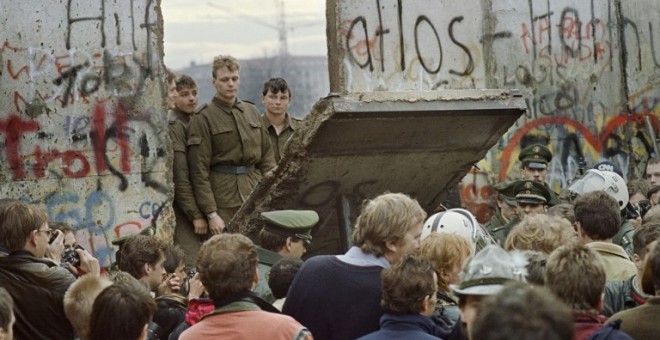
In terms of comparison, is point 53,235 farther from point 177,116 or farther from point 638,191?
point 638,191

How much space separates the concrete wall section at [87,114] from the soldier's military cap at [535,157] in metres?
3.20

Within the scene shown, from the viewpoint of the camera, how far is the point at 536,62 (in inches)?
579

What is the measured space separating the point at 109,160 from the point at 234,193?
1.16m

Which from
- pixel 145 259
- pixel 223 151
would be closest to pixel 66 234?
pixel 145 259

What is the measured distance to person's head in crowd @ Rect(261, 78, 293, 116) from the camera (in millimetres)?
12125

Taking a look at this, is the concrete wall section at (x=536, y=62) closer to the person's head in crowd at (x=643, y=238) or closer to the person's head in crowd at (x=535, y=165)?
the person's head in crowd at (x=535, y=165)

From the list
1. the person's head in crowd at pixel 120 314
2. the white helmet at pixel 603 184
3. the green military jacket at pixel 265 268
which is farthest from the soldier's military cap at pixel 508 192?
the person's head in crowd at pixel 120 314

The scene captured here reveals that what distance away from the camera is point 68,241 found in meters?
9.25

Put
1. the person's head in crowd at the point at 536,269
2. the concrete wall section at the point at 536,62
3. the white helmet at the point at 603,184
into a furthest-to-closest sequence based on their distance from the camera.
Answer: the concrete wall section at the point at 536,62 → the white helmet at the point at 603,184 → the person's head in crowd at the point at 536,269

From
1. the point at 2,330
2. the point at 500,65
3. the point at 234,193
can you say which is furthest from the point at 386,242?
the point at 500,65

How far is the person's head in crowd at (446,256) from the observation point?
691 cm

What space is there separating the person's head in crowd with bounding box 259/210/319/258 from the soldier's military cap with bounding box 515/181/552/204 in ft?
10.1

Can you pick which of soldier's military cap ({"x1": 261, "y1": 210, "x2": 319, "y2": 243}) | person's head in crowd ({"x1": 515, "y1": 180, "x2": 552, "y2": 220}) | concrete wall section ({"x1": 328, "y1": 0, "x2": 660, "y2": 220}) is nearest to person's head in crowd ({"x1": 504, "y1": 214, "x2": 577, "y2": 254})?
soldier's military cap ({"x1": 261, "y1": 210, "x2": 319, "y2": 243})

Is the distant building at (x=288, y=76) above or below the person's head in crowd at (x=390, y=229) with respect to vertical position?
above
